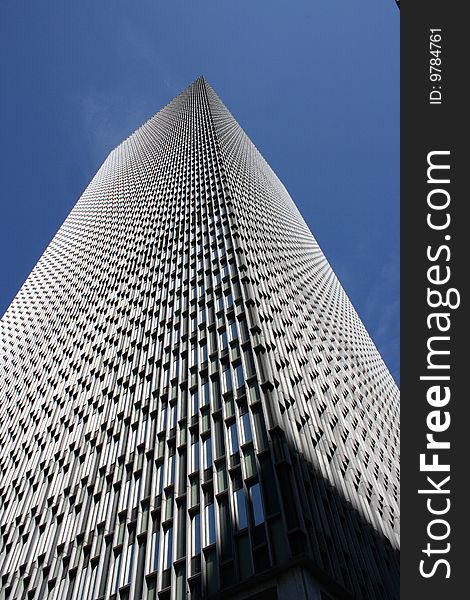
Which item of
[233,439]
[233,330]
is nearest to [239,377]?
[233,439]

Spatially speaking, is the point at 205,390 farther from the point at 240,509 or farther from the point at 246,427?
the point at 240,509

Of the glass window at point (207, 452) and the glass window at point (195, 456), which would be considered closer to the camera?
the glass window at point (207, 452)

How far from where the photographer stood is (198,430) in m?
36.4

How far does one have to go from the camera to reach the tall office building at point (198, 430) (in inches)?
1084

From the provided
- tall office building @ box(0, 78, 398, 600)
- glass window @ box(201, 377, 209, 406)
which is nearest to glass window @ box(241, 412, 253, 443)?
tall office building @ box(0, 78, 398, 600)

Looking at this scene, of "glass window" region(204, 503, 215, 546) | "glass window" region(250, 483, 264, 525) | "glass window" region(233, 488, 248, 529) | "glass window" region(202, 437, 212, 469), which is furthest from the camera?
"glass window" region(202, 437, 212, 469)

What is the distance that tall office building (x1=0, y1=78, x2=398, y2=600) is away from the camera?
90.3ft

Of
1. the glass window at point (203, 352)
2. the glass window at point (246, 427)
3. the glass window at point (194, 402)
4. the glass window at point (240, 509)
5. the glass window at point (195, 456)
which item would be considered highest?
the glass window at point (203, 352)

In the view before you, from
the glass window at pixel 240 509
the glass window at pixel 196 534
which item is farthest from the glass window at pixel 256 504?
the glass window at pixel 196 534

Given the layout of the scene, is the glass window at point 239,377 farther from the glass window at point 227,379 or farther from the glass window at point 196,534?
the glass window at point 196,534

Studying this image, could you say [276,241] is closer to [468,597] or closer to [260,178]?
Result: [260,178]

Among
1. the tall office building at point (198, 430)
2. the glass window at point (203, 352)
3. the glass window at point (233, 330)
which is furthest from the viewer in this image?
the glass window at point (203, 352)

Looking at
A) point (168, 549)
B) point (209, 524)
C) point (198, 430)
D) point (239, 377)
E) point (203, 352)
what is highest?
point (203, 352)

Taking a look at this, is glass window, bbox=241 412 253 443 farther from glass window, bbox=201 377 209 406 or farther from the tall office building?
glass window, bbox=201 377 209 406
